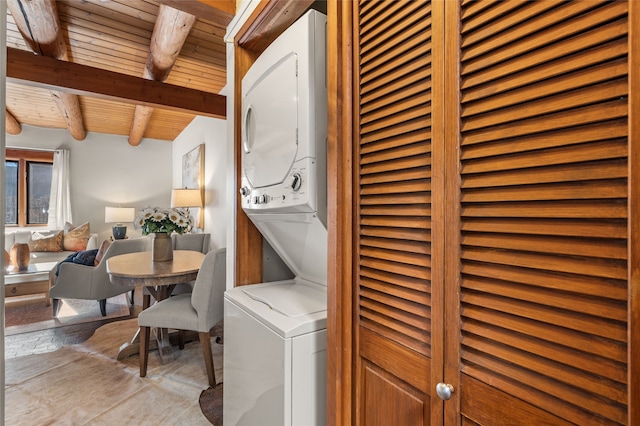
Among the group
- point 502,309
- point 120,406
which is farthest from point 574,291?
point 120,406

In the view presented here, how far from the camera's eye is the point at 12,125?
4840 mm

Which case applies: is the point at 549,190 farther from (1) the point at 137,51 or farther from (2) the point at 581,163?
(1) the point at 137,51

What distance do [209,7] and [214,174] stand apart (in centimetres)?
272

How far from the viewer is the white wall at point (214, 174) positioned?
401 cm

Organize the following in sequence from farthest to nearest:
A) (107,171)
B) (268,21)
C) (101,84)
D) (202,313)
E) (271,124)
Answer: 1. (107,171)
2. (101,84)
3. (202,313)
4. (268,21)
5. (271,124)

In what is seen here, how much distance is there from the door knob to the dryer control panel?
0.65 meters

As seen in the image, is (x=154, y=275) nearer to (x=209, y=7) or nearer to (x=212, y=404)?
(x=212, y=404)

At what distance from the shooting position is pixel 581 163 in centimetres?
47

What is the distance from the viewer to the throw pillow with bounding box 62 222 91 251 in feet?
16.5

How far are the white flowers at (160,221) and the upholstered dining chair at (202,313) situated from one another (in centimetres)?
80

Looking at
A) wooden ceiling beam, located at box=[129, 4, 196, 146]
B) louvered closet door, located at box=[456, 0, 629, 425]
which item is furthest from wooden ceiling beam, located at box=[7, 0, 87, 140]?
louvered closet door, located at box=[456, 0, 629, 425]

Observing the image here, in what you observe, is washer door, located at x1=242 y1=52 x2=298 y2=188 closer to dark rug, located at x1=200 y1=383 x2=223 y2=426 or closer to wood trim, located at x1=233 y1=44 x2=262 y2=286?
wood trim, located at x1=233 y1=44 x2=262 y2=286

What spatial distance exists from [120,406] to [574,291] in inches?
96.0

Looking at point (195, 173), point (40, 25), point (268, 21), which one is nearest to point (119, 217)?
point (195, 173)
